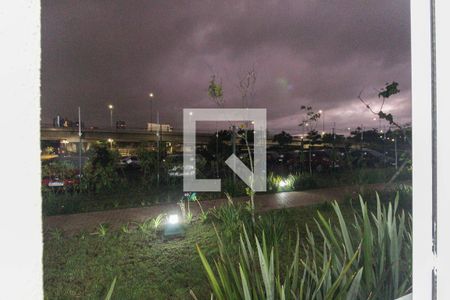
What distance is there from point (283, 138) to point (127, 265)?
22.0 feet

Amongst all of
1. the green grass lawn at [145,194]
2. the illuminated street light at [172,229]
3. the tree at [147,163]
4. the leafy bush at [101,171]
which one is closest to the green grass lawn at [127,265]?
the illuminated street light at [172,229]

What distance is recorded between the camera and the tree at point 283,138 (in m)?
8.27

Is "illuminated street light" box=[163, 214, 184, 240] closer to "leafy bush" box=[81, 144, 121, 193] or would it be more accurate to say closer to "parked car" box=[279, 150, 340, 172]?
"leafy bush" box=[81, 144, 121, 193]

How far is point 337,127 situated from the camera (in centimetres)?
815

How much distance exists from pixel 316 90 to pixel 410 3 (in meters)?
7.05

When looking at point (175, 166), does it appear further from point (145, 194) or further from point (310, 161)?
point (310, 161)

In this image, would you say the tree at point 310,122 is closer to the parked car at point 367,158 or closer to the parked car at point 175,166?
the parked car at point 367,158

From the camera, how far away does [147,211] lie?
13.8 ft

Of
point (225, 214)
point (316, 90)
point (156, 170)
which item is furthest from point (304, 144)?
point (225, 214)

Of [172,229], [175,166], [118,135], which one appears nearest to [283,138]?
[175,166]

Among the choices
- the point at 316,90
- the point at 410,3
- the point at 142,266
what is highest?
the point at 316,90

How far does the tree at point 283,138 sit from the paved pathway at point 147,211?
2732mm
